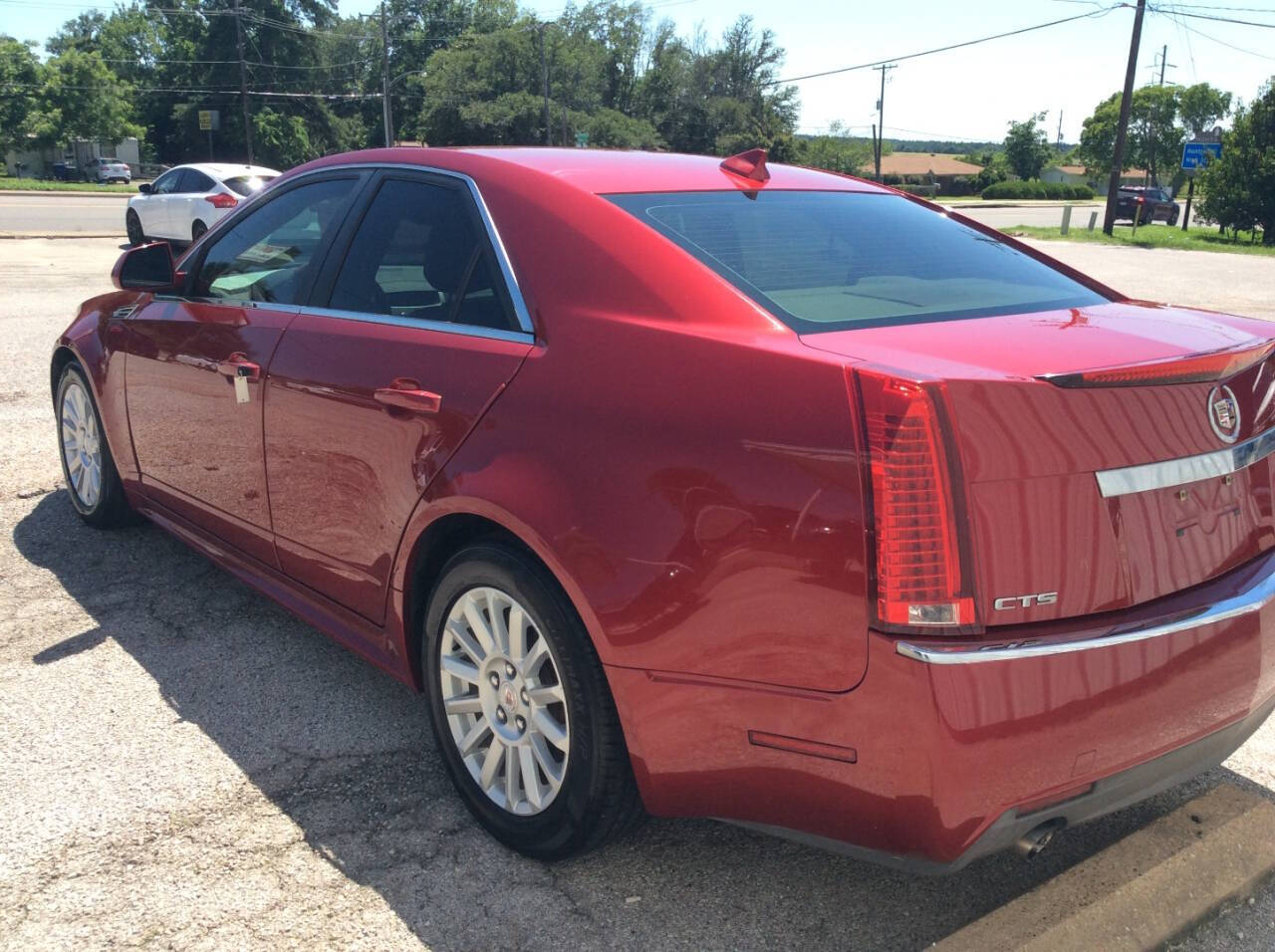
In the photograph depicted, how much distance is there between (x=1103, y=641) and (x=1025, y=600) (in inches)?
7.2

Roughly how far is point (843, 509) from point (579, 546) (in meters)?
0.61

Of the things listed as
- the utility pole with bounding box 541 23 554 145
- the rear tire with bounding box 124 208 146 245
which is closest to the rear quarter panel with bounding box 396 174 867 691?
the rear tire with bounding box 124 208 146 245

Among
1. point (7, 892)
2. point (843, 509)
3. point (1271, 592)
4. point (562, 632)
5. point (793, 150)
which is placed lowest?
point (7, 892)

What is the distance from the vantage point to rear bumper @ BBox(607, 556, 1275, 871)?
6.21 ft

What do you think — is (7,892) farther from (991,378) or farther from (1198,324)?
(1198,324)

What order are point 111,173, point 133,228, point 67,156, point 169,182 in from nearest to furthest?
point 169,182
point 133,228
point 111,173
point 67,156

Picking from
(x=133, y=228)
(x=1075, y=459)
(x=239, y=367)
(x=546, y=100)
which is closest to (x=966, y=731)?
(x=1075, y=459)

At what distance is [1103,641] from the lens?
1.99m

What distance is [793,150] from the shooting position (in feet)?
271

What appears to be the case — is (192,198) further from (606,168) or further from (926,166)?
(926,166)

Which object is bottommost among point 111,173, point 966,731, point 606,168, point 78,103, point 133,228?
point 966,731

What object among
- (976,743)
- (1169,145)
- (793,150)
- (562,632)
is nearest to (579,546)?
(562,632)

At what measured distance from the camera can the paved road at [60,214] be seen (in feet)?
79.9

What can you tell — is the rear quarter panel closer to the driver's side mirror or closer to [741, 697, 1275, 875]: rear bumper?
[741, 697, 1275, 875]: rear bumper
